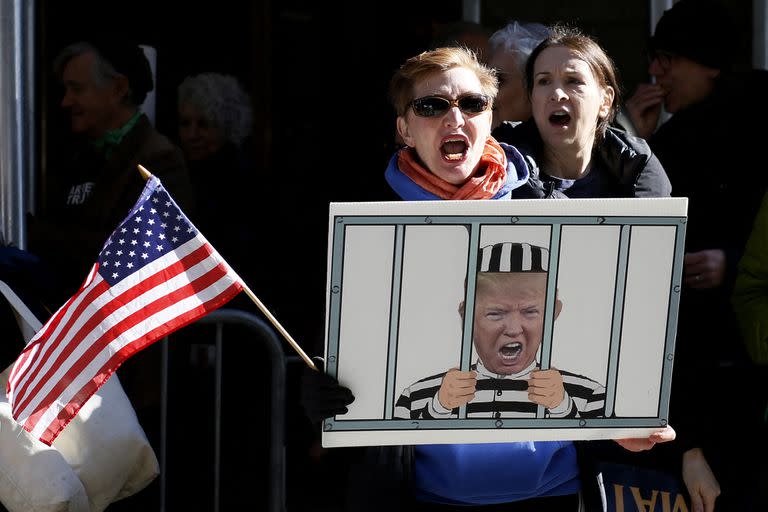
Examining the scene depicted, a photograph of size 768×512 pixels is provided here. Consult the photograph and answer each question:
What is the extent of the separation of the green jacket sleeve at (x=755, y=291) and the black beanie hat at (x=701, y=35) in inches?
38.3

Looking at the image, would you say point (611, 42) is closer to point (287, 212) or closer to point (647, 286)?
point (287, 212)

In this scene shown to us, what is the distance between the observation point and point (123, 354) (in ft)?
12.1

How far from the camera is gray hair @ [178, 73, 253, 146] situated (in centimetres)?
666

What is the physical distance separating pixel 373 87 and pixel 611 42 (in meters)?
1.64

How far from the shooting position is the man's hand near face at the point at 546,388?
11.1 ft

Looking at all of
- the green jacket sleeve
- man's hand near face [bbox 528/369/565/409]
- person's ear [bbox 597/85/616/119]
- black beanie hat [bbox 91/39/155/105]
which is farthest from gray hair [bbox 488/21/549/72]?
man's hand near face [bbox 528/369/565/409]

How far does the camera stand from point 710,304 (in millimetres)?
4629

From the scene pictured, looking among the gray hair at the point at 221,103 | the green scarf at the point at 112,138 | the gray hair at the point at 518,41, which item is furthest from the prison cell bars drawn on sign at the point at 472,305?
the gray hair at the point at 221,103

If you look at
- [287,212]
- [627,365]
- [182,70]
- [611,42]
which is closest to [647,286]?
[627,365]

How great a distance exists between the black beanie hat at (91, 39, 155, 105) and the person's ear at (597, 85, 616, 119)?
8.21ft

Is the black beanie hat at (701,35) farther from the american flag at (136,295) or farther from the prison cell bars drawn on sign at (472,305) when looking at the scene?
the american flag at (136,295)

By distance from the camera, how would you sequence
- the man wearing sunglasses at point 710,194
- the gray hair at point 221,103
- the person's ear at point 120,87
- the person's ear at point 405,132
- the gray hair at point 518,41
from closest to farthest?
the person's ear at point 405,132
the man wearing sunglasses at point 710,194
the gray hair at point 518,41
the person's ear at point 120,87
the gray hair at point 221,103

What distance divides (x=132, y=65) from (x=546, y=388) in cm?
312

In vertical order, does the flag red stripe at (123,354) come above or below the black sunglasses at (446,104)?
below
